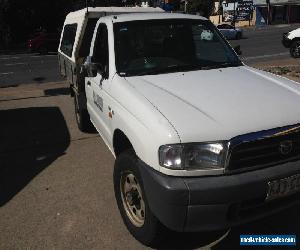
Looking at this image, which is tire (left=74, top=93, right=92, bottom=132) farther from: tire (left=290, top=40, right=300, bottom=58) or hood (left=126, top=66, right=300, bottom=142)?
tire (left=290, top=40, right=300, bottom=58)

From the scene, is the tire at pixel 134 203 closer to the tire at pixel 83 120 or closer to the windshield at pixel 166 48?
the windshield at pixel 166 48

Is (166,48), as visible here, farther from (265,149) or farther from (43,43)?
(43,43)

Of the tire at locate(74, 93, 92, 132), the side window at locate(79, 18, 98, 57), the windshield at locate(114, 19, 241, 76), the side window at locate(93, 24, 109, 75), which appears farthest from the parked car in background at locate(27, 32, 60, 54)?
the windshield at locate(114, 19, 241, 76)

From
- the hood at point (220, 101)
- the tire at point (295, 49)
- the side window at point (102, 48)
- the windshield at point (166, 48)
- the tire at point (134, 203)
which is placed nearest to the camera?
the hood at point (220, 101)

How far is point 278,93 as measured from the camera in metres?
3.58

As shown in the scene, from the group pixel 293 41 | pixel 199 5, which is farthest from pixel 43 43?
pixel 199 5

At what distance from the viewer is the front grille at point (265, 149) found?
291 centimetres

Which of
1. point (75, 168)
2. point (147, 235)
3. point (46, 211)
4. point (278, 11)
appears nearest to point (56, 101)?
point (75, 168)

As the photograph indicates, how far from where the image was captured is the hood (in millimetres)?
2949

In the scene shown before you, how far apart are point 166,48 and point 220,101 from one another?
57.9 inches

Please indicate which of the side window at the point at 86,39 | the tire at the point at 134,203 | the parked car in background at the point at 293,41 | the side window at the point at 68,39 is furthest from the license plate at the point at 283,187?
the parked car in background at the point at 293,41

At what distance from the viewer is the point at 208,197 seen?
2846 mm

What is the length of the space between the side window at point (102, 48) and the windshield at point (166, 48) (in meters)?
0.21

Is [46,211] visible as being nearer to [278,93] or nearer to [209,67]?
[209,67]
